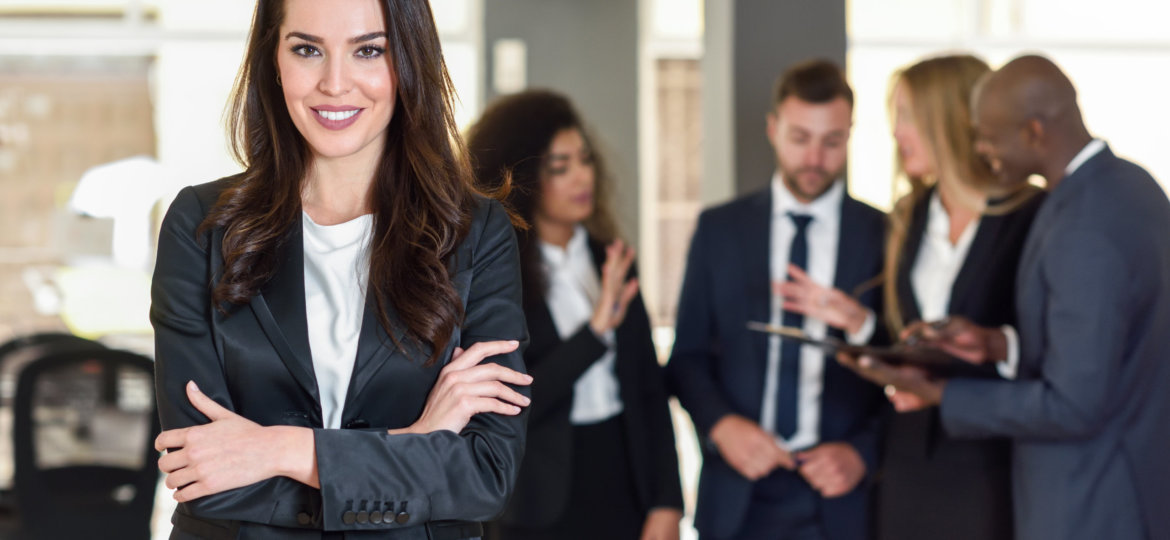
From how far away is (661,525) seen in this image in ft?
9.87

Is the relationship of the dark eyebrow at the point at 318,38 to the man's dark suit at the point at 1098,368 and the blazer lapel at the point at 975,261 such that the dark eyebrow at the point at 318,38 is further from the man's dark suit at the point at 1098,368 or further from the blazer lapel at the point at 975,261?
the blazer lapel at the point at 975,261

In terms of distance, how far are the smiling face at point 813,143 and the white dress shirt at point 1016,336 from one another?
65cm

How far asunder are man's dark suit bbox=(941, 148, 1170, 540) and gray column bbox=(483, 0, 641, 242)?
4.58 m

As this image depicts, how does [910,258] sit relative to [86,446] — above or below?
above

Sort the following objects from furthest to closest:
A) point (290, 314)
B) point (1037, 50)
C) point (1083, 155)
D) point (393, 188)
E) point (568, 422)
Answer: point (1037, 50) → point (568, 422) → point (1083, 155) → point (393, 188) → point (290, 314)

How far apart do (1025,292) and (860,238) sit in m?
0.73

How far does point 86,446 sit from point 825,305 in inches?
83.9

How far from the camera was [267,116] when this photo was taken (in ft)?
5.83

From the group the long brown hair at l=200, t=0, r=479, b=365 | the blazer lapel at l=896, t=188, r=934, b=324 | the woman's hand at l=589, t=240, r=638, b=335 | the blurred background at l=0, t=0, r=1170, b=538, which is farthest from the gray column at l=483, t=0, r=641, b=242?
the long brown hair at l=200, t=0, r=479, b=365

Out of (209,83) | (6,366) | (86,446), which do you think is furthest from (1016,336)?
(209,83)

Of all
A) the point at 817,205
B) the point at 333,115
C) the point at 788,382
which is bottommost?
the point at 788,382

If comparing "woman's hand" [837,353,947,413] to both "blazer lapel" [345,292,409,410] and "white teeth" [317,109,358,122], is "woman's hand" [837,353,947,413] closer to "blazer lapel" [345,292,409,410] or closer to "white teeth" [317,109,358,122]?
"blazer lapel" [345,292,409,410]

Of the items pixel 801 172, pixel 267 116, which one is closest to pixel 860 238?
pixel 801 172

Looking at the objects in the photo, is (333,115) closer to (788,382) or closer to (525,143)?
(525,143)
